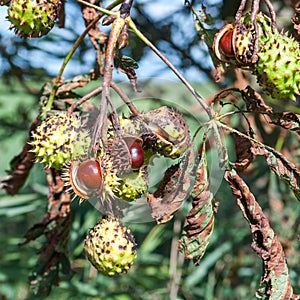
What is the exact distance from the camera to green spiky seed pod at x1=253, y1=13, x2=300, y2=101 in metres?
1.14

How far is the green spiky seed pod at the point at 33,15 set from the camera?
1.28 m

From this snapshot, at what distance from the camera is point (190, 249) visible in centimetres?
124

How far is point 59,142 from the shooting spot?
1.23m

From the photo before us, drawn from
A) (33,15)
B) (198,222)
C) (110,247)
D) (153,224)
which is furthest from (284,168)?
(153,224)

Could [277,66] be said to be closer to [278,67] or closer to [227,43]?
[278,67]

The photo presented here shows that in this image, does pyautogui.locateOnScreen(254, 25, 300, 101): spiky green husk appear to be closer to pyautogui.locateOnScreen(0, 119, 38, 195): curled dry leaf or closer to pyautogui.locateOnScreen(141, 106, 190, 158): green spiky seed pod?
pyautogui.locateOnScreen(141, 106, 190, 158): green spiky seed pod

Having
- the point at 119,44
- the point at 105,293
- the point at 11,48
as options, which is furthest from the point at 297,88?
the point at 105,293

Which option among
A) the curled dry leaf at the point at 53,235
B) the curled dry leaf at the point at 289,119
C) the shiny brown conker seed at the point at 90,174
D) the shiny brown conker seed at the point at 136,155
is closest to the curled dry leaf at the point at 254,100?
the curled dry leaf at the point at 289,119

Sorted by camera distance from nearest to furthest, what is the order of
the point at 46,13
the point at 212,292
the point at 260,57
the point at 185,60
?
the point at 260,57 < the point at 46,13 < the point at 185,60 < the point at 212,292

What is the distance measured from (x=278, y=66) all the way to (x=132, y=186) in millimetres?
355

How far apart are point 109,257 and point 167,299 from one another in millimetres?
1282

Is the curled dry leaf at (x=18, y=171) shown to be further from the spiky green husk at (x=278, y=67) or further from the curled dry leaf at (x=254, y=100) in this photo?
the spiky green husk at (x=278, y=67)

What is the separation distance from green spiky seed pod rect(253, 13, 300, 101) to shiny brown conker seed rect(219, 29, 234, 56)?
54 millimetres

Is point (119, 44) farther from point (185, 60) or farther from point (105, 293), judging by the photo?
point (105, 293)
